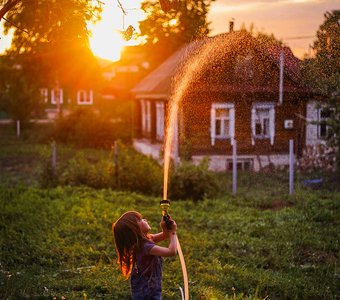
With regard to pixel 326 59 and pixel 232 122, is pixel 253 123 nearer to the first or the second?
pixel 232 122

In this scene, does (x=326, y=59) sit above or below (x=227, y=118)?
above

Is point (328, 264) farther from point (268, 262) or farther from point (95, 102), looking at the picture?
point (95, 102)

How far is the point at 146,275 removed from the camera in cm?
454

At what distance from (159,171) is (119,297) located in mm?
8497

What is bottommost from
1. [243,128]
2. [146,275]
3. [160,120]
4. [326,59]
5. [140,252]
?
[146,275]

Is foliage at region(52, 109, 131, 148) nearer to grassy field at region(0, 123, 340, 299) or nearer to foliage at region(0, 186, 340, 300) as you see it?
grassy field at region(0, 123, 340, 299)

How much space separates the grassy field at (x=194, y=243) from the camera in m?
6.86

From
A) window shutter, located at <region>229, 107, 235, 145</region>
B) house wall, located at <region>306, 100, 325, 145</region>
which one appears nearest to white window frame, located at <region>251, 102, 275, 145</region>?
window shutter, located at <region>229, 107, 235, 145</region>

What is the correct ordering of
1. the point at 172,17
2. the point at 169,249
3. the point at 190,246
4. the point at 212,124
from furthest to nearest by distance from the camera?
the point at 212,124 < the point at 190,246 < the point at 172,17 < the point at 169,249

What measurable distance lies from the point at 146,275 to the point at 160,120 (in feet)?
67.8

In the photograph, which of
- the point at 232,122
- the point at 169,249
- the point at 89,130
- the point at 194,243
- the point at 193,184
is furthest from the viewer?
the point at 89,130

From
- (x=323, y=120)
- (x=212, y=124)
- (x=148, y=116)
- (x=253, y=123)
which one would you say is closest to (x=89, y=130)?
(x=148, y=116)

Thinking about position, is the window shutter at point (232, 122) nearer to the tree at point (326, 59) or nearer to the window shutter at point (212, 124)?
the window shutter at point (212, 124)

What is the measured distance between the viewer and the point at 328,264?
26.8ft
